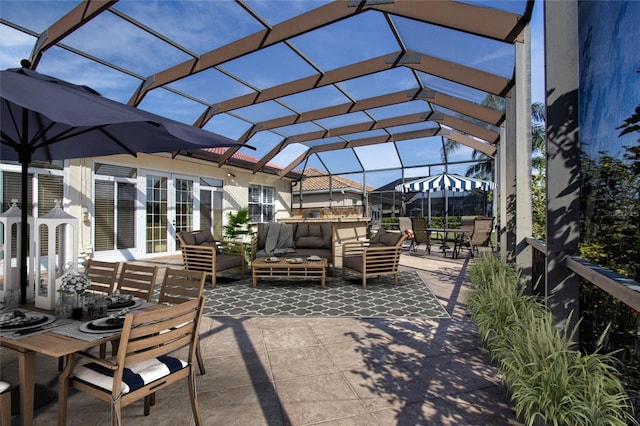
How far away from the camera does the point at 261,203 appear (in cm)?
1362

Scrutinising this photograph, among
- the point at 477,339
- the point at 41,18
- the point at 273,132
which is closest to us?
the point at 477,339

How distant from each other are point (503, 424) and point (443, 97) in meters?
6.43

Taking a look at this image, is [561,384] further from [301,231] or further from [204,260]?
[301,231]

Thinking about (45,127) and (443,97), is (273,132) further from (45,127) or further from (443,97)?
(45,127)

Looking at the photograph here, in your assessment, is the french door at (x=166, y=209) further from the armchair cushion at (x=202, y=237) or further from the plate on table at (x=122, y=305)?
the plate on table at (x=122, y=305)

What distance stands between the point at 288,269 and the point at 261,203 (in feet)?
27.6

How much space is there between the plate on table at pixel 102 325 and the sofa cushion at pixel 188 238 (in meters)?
4.08

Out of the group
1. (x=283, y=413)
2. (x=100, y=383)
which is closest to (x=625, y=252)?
(x=283, y=413)

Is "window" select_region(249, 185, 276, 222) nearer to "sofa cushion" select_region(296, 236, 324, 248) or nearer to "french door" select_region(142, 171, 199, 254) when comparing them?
"french door" select_region(142, 171, 199, 254)

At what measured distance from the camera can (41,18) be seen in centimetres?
450

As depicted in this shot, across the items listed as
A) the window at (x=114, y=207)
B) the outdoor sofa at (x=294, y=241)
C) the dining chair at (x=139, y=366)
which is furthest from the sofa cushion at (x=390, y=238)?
the window at (x=114, y=207)

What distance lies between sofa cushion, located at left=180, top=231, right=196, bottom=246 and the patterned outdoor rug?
0.83 metres

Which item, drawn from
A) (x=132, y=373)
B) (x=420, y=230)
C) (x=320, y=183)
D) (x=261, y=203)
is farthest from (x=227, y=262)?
(x=320, y=183)

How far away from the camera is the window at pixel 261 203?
42.8 ft
